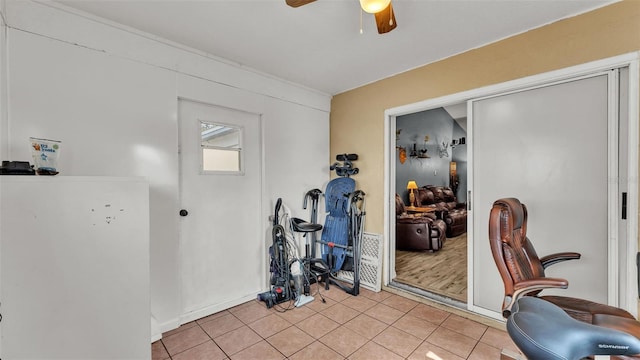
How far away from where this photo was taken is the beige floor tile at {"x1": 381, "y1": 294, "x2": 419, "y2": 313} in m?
2.69

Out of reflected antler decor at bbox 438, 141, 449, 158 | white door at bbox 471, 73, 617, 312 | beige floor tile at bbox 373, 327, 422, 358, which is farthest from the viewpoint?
reflected antler decor at bbox 438, 141, 449, 158

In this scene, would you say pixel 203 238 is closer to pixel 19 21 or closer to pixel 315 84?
pixel 19 21

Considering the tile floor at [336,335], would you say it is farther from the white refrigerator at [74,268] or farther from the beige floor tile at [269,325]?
the white refrigerator at [74,268]

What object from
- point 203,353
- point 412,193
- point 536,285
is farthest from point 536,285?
point 412,193

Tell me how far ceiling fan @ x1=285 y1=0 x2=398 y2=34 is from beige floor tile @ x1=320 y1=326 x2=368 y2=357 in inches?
89.6

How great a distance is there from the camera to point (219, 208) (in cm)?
272

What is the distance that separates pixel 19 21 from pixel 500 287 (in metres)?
4.20

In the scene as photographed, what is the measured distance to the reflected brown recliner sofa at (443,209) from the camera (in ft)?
18.0

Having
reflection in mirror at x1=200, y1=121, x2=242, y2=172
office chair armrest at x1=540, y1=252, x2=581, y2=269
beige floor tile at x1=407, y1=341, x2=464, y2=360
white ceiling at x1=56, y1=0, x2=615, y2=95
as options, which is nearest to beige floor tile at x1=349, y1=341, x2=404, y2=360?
beige floor tile at x1=407, y1=341, x2=464, y2=360

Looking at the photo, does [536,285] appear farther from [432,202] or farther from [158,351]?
[432,202]

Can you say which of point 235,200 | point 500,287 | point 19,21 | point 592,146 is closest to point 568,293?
point 500,287

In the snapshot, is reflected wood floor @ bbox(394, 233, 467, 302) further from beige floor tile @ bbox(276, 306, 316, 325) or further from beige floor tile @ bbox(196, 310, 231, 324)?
beige floor tile @ bbox(196, 310, 231, 324)

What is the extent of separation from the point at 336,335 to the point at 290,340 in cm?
39

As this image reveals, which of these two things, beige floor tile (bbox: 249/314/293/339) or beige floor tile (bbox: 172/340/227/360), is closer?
beige floor tile (bbox: 172/340/227/360)
